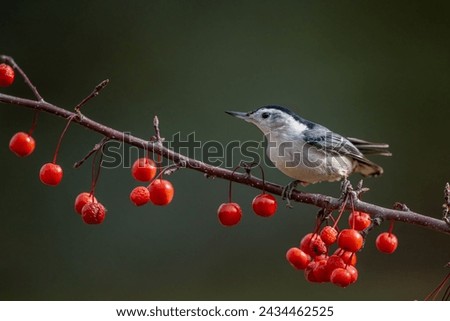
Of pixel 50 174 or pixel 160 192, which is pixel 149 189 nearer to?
pixel 160 192

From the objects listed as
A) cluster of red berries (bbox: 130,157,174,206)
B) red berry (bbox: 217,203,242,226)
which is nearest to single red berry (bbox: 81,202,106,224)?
cluster of red berries (bbox: 130,157,174,206)

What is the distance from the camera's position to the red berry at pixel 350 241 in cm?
115

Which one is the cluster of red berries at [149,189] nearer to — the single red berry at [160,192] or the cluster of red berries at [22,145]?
the single red berry at [160,192]

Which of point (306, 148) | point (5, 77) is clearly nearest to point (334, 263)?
point (306, 148)

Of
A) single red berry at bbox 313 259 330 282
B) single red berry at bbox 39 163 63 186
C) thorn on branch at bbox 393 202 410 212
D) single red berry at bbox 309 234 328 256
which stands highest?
single red berry at bbox 39 163 63 186

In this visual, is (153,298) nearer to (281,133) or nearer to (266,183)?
(281,133)

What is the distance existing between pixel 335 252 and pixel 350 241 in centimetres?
11

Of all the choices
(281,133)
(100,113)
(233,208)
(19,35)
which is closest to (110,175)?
(100,113)

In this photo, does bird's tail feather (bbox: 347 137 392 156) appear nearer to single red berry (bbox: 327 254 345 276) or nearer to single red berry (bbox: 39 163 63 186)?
single red berry (bbox: 327 254 345 276)

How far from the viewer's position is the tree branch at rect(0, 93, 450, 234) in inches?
43.7

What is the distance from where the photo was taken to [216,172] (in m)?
1.17

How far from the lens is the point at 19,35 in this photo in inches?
106

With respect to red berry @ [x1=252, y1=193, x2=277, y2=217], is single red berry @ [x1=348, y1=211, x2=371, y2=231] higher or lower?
Result: lower

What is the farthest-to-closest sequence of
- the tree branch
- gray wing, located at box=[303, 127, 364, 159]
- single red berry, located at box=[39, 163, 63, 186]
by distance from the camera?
gray wing, located at box=[303, 127, 364, 159]
single red berry, located at box=[39, 163, 63, 186]
the tree branch
